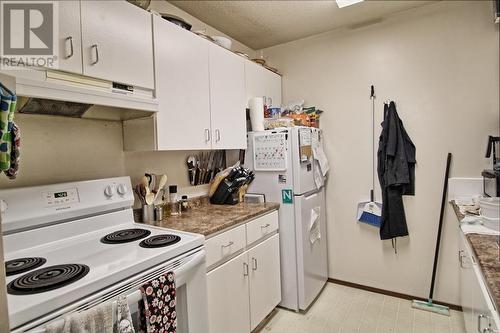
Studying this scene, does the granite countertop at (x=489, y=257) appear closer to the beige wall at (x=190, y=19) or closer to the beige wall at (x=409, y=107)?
the beige wall at (x=409, y=107)

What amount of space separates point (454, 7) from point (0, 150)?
2.90m

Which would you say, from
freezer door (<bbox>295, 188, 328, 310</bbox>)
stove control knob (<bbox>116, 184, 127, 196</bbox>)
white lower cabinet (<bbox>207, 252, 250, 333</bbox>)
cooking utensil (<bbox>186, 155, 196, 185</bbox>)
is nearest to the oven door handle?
white lower cabinet (<bbox>207, 252, 250, 333</bbox>)

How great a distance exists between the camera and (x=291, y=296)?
88.3 inches

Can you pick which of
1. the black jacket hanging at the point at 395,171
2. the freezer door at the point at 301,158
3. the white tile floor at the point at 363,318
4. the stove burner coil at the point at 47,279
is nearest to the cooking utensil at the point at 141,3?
the freezer door at the point at 301,158

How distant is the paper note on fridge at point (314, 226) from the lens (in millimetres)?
2318

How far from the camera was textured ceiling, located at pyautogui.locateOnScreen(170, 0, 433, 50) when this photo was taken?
2.11m

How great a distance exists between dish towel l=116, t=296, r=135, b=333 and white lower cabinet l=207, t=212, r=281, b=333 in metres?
0.60

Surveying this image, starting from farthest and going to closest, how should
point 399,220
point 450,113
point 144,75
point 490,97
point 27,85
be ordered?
point 399,220
point 450,113
point 490,97
point 144,75
point 27,85

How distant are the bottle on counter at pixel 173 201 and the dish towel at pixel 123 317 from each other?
96 centimetres

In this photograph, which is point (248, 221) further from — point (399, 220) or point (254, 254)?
point (399, 220)

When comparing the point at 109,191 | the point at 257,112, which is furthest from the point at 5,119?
the point at 257,112

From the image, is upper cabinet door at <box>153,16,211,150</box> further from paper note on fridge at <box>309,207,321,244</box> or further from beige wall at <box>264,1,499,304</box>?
beige wall at <box>264,1,499,304</box>

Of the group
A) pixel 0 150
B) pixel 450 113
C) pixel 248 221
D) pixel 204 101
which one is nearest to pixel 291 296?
pixel 248 221

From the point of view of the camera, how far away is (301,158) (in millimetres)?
2168
